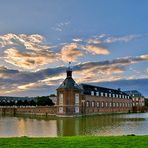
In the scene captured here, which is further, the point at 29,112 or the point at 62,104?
the point at 29,112

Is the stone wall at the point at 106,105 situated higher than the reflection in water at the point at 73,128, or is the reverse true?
the stone wall at the point at 106,105

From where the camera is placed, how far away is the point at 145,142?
13.3m

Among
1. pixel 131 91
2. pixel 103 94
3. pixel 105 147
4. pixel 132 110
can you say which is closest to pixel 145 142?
pixel 105 147

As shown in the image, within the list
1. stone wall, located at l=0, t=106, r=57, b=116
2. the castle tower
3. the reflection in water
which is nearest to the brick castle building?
the castle tower

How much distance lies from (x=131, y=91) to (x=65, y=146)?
109 metres

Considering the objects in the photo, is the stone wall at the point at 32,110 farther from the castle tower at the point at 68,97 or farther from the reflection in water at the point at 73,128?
the reflection in water at the point at 73,128

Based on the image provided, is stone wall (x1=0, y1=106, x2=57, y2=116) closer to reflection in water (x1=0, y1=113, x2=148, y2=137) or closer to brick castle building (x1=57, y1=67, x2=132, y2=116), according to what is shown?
brick castle building (x1=57, y1=67, x2=132, y2=116)

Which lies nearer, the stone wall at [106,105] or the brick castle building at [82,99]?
the brick castle building at [82,99]

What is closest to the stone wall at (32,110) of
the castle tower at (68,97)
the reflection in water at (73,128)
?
the castle tower at (68,97)

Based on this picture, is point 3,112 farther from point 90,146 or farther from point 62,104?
point 90,146

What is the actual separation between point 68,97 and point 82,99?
4.78m

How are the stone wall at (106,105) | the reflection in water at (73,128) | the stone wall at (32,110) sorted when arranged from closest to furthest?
the reflection in water at (73,128) → the stone wall at (32,110) → the stone wall at (106,105)

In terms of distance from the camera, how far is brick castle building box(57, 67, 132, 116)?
218 feet

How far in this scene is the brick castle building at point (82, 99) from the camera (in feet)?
218
